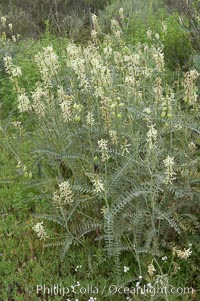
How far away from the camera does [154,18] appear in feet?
22.2

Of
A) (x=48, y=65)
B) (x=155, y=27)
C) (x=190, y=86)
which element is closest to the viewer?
(x=190, y=86)

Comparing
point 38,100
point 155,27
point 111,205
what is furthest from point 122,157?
point 155,27

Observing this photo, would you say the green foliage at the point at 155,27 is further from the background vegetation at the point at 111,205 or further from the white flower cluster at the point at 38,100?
the white flower cluster at the point at 38,100

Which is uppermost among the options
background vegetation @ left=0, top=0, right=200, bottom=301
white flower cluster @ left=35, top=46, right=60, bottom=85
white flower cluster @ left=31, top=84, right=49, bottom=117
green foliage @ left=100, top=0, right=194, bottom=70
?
green foliage @ left=100, top=0, right=194, bottom=70

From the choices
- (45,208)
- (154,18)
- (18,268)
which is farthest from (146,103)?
(154,18)

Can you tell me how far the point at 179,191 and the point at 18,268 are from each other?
103 centimetres

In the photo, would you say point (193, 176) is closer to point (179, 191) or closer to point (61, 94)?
point (179, 191)

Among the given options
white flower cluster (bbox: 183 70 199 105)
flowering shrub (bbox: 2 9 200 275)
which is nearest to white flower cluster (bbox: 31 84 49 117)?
flowering shrub (bbox: 2 9 200 275)

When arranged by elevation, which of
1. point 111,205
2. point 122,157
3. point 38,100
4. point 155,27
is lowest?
point 111,205

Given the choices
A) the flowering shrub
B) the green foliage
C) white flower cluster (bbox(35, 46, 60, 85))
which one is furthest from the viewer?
the green foliage

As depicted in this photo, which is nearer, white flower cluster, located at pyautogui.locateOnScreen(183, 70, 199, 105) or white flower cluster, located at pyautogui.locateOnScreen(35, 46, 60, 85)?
white flower cluster, located at pyautogui.locateOnScreen(183, 70, 199, 105)

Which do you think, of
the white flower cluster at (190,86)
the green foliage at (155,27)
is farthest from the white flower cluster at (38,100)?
the green foliage at (155,27)

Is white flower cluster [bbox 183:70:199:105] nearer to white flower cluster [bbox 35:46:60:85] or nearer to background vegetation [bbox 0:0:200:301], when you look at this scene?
background vegetation [bbox 0:0:200:301]

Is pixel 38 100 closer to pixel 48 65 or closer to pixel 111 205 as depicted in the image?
pixel 48 65
